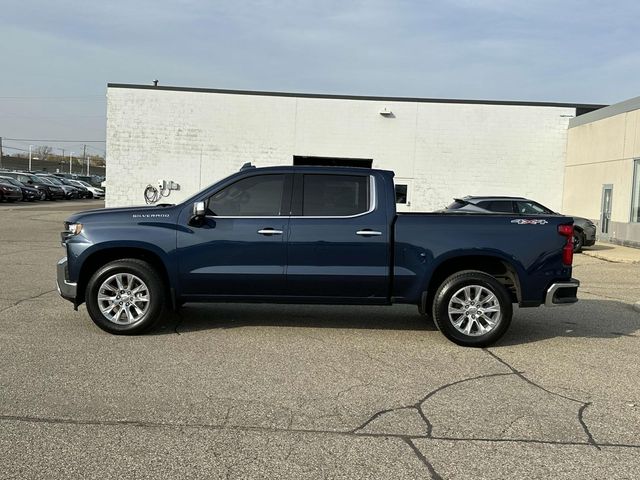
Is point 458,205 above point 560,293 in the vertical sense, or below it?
above

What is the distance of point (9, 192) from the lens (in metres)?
37.4

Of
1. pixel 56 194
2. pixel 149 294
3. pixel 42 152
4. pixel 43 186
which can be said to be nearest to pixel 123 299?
pixel 149 294

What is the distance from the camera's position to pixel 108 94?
2477 centimetres

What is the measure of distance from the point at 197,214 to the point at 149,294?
1.06 m

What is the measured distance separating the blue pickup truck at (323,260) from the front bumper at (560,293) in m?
0.01

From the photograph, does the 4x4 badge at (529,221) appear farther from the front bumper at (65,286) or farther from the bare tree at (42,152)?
the bare tree at (42,152)

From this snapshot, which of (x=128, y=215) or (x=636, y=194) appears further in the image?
(x=636, y=194)

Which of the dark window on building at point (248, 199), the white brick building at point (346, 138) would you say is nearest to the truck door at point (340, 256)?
the dark window on building at point (248, 199)

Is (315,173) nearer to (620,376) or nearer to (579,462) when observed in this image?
(620,376)

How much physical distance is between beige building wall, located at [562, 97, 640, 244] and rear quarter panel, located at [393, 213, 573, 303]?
14.5 m

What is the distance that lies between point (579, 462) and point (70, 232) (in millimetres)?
5543

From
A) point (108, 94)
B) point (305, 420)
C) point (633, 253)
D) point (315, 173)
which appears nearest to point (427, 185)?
point (633, 253)

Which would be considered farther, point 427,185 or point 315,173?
point 427,185

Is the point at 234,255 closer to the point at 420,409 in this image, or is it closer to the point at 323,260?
the point at 323,260
